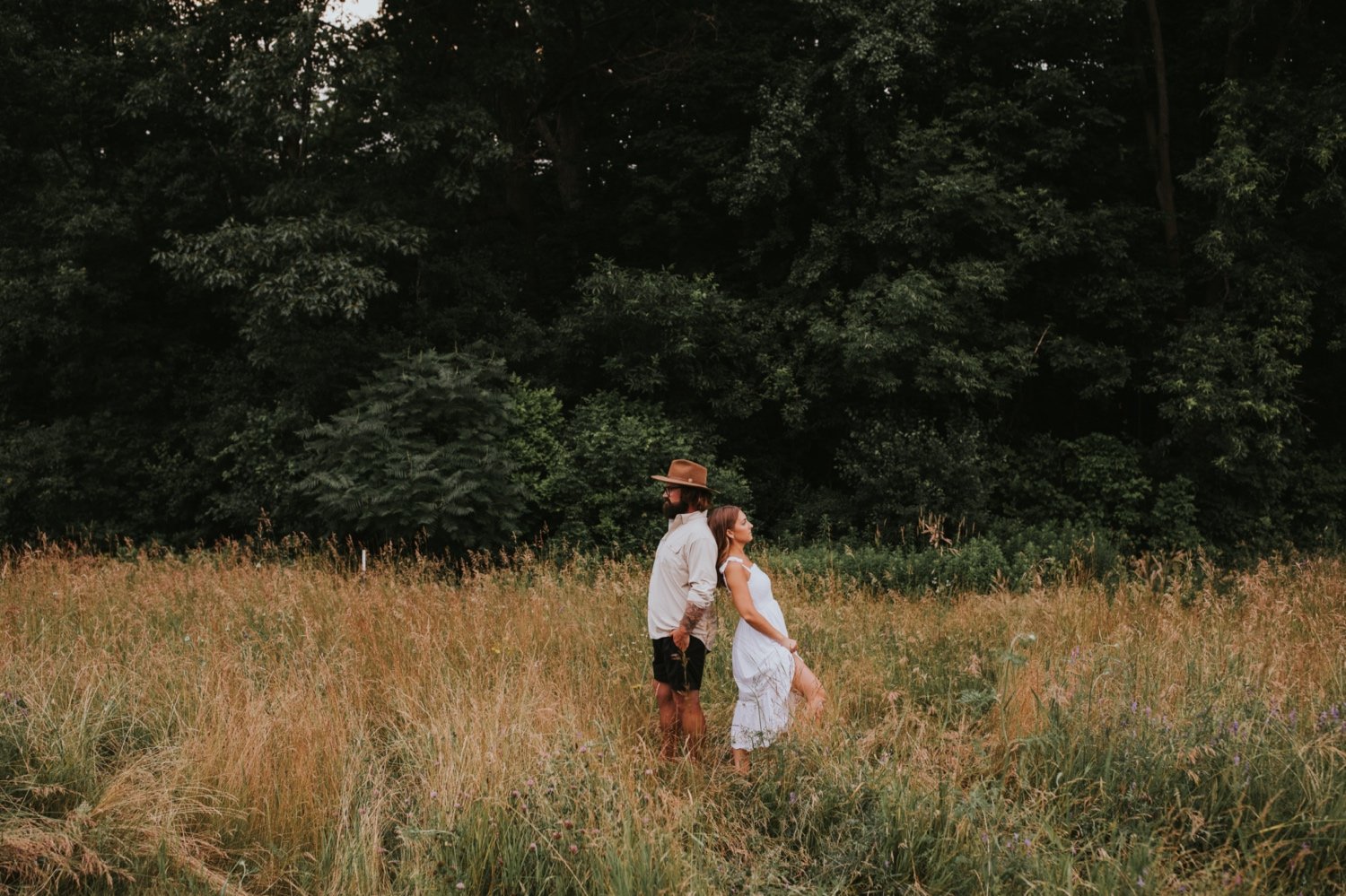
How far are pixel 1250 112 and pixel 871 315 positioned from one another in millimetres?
6998

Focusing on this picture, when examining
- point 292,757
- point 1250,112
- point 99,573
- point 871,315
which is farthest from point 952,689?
point 1250,112

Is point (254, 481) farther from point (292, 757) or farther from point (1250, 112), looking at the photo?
point (1250, 112)

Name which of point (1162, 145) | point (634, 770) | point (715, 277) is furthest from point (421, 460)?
point (1162, 145)

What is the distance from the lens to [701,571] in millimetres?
5055

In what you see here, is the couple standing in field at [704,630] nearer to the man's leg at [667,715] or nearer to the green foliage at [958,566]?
the man's leg at [667,715]

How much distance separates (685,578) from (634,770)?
3.95 ft

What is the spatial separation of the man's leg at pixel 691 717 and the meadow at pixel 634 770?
151mm

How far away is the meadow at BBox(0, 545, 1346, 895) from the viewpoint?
3.61 meters

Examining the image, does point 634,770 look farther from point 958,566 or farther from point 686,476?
point 958,566

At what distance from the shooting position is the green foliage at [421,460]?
40.5 feet

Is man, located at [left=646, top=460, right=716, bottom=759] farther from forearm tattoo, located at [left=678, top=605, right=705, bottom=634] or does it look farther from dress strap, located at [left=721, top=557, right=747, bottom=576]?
dress strap, located at [left=721, top=557, right=747, bottom=576]

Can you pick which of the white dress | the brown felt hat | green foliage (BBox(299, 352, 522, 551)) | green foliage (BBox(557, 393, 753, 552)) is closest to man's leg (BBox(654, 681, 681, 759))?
the white dress

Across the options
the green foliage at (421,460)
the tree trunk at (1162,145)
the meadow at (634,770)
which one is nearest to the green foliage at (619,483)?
the green foliage at (421,460)

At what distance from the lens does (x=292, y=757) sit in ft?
14.4
